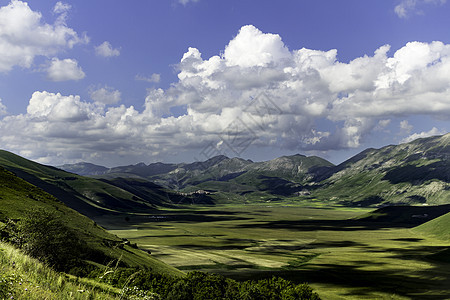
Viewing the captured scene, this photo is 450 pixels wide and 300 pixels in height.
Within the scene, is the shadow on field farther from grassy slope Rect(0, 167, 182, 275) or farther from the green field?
grassy slope Rect(0, 167, 182, 275)

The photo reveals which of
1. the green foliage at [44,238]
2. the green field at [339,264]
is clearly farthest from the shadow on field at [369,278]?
the green foliage at [44,238]

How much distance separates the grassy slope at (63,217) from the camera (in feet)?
192

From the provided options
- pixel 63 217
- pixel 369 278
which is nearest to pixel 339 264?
pixel 369 278

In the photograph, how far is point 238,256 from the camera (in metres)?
122

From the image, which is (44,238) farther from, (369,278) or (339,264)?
(339,264)

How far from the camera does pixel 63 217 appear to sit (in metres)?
69.0

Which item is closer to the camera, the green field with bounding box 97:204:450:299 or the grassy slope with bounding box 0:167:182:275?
the grassy slope with bounding box 0:167:182:275

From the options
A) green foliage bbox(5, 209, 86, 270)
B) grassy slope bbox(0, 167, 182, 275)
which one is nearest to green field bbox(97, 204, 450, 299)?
grassy slope bbox(0, 167, 182, 275)

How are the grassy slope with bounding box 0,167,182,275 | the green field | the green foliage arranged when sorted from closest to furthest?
the green foliage → the grassy slope with bounding box 0,167,182,275 → the green field

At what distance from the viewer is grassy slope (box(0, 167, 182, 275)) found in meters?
58.5

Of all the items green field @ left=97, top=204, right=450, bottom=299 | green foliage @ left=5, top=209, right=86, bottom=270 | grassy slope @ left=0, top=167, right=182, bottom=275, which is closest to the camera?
green foliage @ left=5, top=209, right=86, bottom=270

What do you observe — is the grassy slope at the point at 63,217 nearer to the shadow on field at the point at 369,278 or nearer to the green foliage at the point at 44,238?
the green foliage at the point at 44,238

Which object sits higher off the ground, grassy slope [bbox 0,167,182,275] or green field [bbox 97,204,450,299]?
grassy slope [bbox 0,167,182,275]

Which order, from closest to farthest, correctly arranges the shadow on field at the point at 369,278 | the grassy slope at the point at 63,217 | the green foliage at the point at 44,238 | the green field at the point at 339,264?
the green foliage at the point at 44,238 < the grassy slope at the point at 63,217 < the shadow on field at the point at 369,278 < the green field at the point at 339,264
